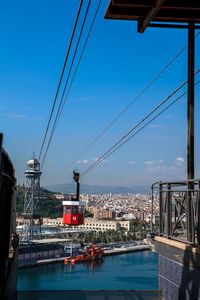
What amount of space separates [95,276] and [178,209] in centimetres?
4359

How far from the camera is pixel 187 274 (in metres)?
2.18

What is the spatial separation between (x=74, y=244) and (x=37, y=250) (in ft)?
54.7

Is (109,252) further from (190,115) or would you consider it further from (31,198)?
(190,115)

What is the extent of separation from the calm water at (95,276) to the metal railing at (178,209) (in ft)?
114

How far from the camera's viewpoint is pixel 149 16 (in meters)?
2.29

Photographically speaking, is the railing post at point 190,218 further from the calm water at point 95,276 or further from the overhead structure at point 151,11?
the calm water at point 95,276

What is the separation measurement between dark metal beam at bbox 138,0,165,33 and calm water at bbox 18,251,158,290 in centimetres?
3541

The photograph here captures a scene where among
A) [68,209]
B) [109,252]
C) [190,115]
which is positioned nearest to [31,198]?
[109,252]

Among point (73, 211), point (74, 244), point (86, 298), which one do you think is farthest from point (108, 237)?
point (86, 298)

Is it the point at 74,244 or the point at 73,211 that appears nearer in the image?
the point at 73,211

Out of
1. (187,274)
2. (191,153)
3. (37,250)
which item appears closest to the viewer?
(187,274)

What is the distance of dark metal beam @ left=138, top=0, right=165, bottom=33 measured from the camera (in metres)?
2.05

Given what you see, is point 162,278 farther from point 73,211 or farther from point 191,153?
point 73,211

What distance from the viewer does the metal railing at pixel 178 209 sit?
2.24 metres
